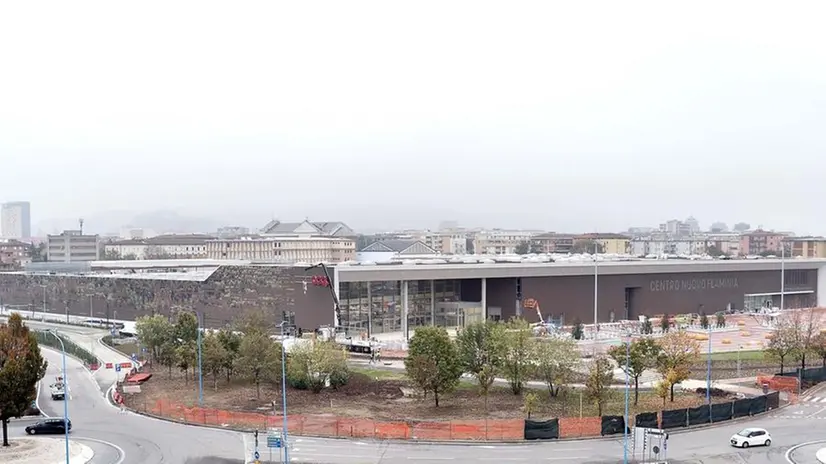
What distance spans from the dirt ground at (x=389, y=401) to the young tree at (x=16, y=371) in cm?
1018

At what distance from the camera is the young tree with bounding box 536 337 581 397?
42.9 metres

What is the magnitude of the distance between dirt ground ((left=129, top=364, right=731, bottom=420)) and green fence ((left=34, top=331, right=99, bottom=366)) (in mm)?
12557

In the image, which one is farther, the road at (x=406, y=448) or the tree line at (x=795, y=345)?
the tree line at (x=795, y=345)

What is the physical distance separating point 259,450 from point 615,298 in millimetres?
63638

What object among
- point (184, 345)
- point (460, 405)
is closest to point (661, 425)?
point (460, 405)

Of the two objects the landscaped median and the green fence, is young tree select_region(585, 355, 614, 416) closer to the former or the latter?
the landscaped median

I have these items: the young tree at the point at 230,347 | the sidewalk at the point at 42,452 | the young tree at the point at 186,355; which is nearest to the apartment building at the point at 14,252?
the young tree at the point at 186,355

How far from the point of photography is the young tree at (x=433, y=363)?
4062 centimetres

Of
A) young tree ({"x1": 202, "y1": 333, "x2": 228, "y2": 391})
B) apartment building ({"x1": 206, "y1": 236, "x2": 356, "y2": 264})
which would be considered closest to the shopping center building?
young tree ({"x1": 202, "y1": 333, "x2": 228, "y2": 391})

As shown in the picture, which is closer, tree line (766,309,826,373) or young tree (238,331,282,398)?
young tree (238,331,282,398)

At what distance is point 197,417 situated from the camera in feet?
126

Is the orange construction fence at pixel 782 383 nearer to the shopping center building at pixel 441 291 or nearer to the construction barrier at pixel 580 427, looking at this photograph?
the construction barrier at pixel 580 427

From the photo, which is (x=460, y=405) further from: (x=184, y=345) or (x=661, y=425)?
(x=184, y=345)

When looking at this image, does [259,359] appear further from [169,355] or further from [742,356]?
[742,356]
